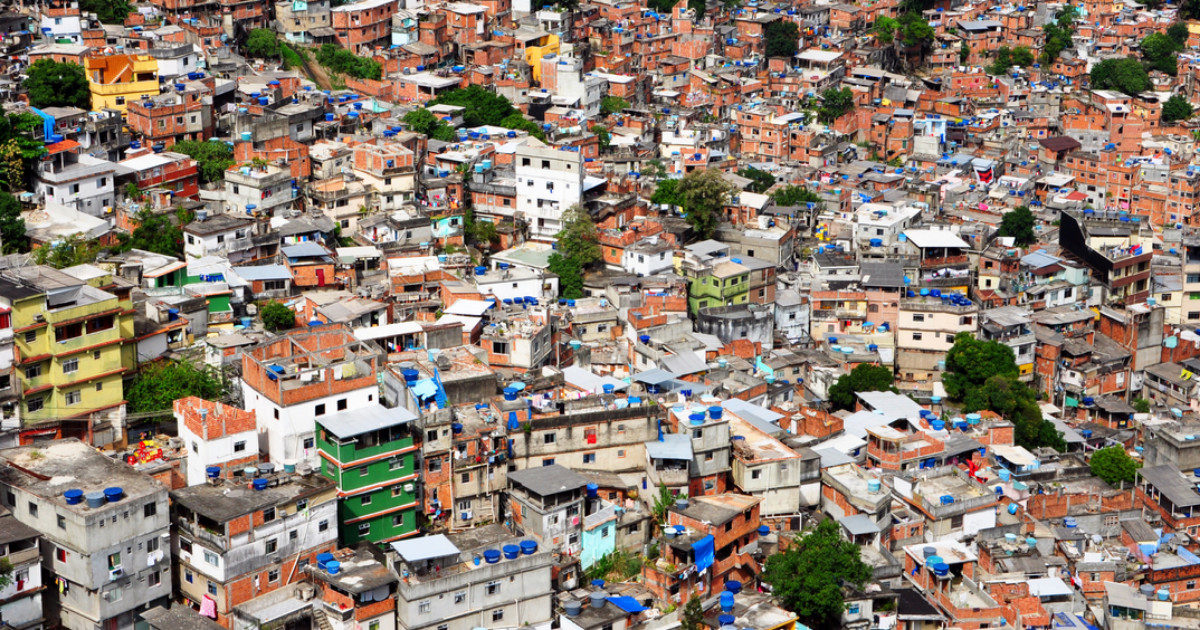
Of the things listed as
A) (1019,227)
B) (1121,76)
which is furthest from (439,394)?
(1121,76)

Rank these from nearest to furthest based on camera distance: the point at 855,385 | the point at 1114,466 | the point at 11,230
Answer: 1. the point at 11,230
2. the point at 1114,466
3. the point at 855,385

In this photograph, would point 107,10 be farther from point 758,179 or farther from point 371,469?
point 371,469

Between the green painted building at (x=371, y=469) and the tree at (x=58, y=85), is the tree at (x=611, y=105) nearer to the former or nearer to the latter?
the tree at (x=58, y=85)

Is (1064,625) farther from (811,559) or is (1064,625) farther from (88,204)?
(88,204)

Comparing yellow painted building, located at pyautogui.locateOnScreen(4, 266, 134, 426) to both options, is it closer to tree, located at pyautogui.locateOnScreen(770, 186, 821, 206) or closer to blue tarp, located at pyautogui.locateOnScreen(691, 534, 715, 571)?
blue tarp, located at pyautogui.locateOnScreen(691, 534, 715, 571)

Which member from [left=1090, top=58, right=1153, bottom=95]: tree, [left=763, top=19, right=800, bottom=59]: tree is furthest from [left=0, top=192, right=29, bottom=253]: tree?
[left=1090, top=58, right=1153, bottom=95]: tree

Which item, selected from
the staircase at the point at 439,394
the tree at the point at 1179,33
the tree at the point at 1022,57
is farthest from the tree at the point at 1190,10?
the staircase at the point at 439,394
